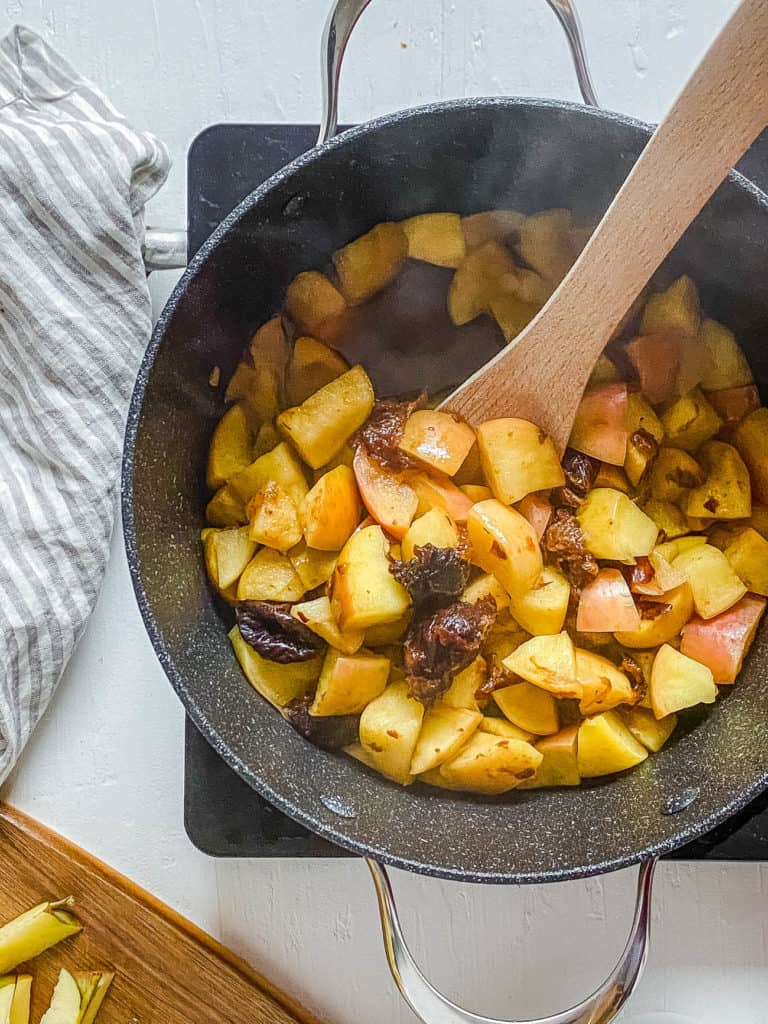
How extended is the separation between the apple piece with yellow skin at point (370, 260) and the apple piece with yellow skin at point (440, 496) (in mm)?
247

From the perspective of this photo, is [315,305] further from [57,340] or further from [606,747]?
[606,747]

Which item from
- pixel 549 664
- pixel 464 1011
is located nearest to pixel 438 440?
pixel 549 664

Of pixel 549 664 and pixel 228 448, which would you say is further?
pixel 228 448

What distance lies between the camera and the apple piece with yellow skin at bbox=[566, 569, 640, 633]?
1.21 meters

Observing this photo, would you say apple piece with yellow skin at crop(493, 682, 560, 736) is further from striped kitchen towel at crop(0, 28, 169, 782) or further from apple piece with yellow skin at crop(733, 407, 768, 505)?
striped kitchen towel at crop(0, 28, 169, 782)

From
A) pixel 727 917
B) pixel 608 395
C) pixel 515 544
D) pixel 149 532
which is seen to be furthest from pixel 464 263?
pixel 727 917

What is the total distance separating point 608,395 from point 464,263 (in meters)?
0.24

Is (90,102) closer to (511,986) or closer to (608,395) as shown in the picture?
(608,395)

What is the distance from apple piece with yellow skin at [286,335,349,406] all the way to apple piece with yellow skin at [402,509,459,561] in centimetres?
23

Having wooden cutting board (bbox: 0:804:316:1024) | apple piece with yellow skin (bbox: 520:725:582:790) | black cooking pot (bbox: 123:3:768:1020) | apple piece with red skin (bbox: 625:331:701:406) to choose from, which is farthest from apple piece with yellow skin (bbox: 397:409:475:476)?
wooden cutting board (bbox: 0:804:316:1024)

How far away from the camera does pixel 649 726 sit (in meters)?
1.24

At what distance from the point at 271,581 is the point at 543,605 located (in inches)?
12.4

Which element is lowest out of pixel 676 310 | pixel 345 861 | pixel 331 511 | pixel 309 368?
pixel 345 861

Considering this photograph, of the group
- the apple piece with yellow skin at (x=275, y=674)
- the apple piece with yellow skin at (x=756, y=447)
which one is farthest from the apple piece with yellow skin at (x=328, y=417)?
the apple piece with yellow skin at (x=756, y=447)
